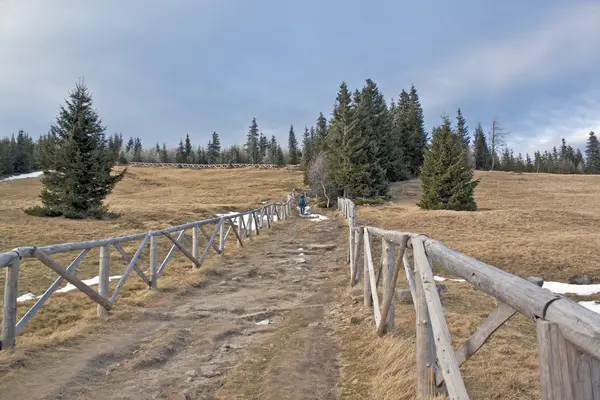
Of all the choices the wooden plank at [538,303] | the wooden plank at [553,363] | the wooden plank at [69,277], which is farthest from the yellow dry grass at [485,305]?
the wooden plank at [69,277]

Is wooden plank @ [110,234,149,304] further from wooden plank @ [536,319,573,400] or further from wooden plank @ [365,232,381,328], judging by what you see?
wooden plank @ [536,319,573,400]

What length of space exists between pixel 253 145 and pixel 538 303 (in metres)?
130

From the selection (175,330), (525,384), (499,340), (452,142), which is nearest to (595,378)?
(525,384)

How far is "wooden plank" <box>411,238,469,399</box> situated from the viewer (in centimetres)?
245

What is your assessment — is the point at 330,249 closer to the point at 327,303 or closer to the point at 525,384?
the point at 327,303

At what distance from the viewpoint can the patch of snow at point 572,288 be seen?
33.5 ft

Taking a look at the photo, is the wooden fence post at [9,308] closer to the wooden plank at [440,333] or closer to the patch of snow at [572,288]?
the wooden plank at [440,333]

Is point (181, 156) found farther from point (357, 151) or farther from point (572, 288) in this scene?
point (572, 288)

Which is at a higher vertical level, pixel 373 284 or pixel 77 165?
pixel 77 165

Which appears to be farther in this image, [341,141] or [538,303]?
[341,141]

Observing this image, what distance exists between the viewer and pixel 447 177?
30.2 m

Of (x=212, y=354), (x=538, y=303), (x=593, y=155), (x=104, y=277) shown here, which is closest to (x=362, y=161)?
(x=104, y=277)

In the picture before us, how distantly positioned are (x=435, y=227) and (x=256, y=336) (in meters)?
16.1

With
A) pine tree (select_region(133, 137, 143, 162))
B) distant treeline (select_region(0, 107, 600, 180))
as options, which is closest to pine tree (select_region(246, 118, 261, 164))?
distant treeline (select_region(0, 107, 600, 180))
